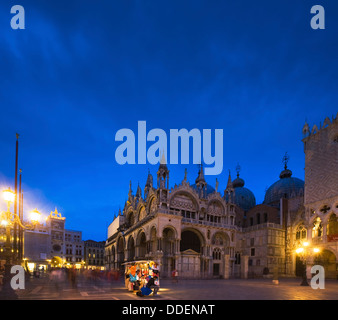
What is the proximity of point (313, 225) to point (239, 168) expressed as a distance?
3597 centimetres

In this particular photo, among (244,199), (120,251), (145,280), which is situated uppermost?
(244,199)

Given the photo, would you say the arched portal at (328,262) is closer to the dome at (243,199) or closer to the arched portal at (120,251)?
the dome at (243,199)

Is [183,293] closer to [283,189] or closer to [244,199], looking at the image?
[283,189]

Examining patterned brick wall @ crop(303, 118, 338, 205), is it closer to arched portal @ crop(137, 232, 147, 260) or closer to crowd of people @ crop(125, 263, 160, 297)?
arched portal @ crop(137, 232, 147, 260)

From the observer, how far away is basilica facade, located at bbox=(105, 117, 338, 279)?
127 feet

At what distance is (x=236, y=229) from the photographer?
4819 centimetres

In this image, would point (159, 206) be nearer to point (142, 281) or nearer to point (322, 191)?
point (322, 191)

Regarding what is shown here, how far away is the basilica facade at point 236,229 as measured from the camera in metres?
38.6

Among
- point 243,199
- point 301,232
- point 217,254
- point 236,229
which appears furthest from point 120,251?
point 301,232

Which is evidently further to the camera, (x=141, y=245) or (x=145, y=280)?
(x=141, y=245)

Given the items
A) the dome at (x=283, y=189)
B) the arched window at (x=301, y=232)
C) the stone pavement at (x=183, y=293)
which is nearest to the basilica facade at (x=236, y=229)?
the arched window at (x=301, y=232)

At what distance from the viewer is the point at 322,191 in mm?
38281

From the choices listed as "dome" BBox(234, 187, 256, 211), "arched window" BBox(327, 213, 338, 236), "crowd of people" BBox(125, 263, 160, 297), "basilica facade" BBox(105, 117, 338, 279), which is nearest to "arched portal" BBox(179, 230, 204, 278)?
"basilica facade" BBox(105, 117, 338, 279)
